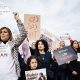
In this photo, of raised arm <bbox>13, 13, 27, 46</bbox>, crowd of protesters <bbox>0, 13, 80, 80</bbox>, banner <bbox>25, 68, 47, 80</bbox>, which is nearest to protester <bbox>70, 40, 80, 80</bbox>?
crowd of protesters <bbox>0, 13, 80, 80</bbox>

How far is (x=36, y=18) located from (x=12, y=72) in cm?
221

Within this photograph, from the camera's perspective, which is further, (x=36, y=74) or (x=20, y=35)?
(x=20, y=35)

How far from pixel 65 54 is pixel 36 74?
2.94 ft

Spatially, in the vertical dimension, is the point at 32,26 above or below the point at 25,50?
above

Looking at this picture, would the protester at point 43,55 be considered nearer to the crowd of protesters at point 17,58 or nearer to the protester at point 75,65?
the crowd of protesters at point 17,58

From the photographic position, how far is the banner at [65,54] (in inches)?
201

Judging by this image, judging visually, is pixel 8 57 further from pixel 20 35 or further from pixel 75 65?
pixel 75 65

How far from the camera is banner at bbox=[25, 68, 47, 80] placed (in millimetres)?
4426

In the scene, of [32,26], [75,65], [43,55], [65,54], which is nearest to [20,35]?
[43,55]

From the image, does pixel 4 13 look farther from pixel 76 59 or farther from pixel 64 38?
pixel 64 38

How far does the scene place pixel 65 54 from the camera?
16.9 feet

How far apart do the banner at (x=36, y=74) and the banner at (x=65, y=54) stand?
68 cm

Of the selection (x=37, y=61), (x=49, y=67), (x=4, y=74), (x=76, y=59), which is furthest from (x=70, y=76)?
(x=4, y=74)

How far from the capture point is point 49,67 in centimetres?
488
